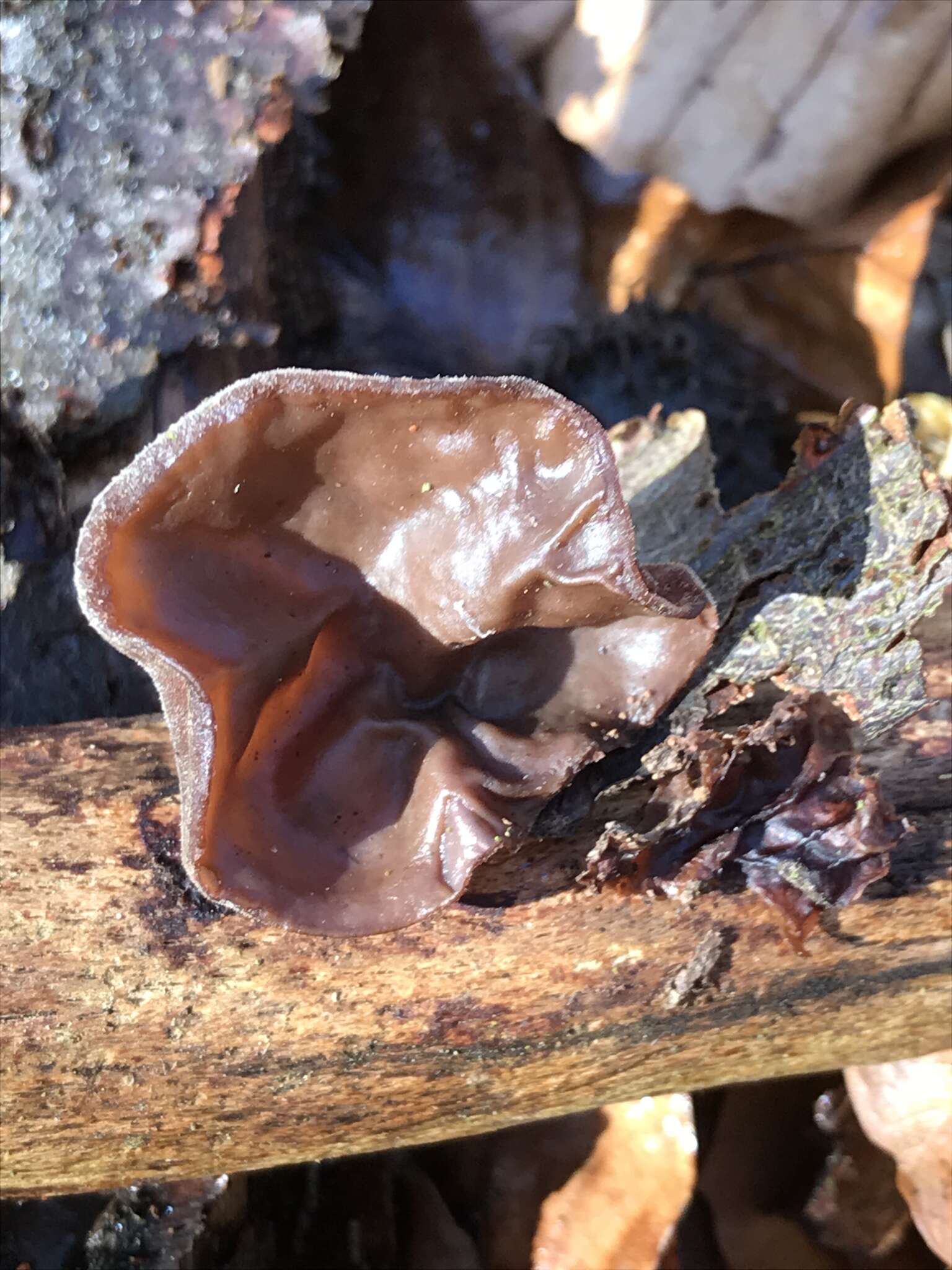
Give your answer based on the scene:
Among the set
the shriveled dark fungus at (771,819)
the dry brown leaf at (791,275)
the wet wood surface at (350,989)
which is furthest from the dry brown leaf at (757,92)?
the shriveled dark fungus at (771,819)

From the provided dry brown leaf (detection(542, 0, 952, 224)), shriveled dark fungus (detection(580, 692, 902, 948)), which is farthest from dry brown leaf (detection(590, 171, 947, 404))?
shriveled dark fungus (detection(580, 692, 902, 948))

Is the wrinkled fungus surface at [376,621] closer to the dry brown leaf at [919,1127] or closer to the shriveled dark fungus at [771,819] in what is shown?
the shriveled dark fungus at [771,819]

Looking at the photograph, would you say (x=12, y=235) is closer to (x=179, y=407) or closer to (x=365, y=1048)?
(x=179, y=407)

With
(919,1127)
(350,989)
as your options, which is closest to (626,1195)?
(919,1127)

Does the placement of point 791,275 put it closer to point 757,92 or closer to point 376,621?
point 757,92

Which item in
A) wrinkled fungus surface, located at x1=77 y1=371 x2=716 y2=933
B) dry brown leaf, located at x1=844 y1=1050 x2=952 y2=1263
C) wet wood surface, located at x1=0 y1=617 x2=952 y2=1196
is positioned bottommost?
dry brown leaf, located at x1=844 y1=1050 x2=952 y2=1263

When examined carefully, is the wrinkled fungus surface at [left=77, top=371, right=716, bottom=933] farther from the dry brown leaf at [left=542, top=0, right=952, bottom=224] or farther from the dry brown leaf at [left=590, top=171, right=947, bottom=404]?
the dry brown leaf at [left=590, top=171, right=947, bottom=404]

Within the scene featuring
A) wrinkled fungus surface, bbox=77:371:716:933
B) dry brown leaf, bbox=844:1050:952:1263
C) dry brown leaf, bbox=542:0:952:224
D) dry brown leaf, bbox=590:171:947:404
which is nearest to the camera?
wrinkled fungus surface, bbox=77:371:716:933
